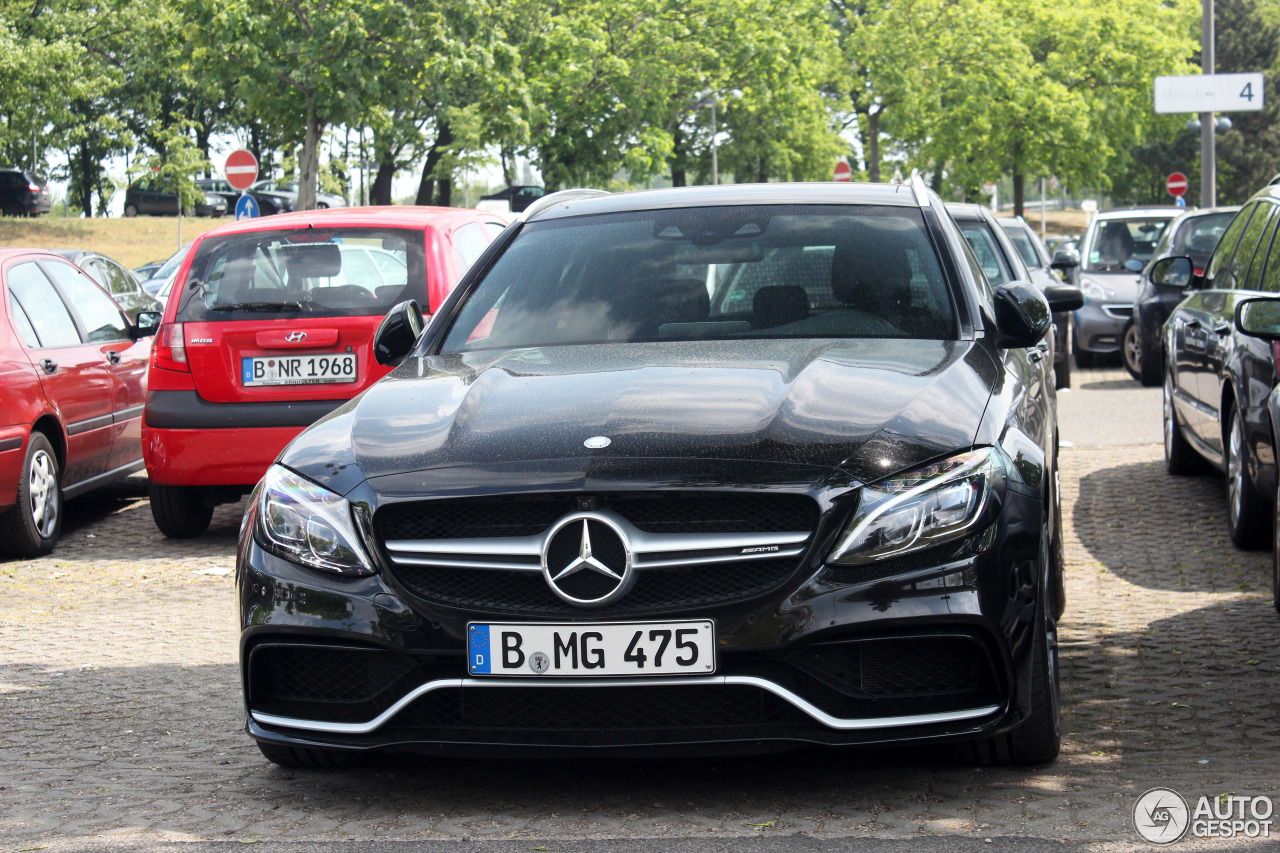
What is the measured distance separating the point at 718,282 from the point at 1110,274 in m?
15.1

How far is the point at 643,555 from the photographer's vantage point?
3.78m

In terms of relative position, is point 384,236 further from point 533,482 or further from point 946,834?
point 946,834

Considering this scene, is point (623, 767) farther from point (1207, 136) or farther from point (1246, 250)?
point (1207, 136)

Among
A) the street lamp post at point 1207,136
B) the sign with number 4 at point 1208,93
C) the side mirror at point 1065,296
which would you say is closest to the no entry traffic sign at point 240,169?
the sign with number 4 at point 1208,93

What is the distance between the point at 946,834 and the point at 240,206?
2032cm

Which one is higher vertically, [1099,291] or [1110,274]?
[1110,274]

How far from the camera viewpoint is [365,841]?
3.84 meters

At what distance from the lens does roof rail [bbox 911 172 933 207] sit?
5.72 meters

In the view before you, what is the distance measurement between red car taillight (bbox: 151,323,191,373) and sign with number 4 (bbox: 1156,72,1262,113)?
18.8 m

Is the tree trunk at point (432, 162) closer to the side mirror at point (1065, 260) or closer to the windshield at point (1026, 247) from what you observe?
the windshield at point (1026, 247)

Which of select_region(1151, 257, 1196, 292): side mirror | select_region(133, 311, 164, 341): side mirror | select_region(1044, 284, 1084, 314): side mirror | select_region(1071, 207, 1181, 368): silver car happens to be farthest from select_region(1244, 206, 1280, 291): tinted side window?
select_region(1071, 207, 1181, 368): silver car

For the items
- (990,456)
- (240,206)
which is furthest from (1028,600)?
(240,206)

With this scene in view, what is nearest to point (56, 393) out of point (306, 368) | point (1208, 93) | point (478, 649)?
point (306, 368)

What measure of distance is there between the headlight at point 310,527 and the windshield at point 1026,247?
12319mm
